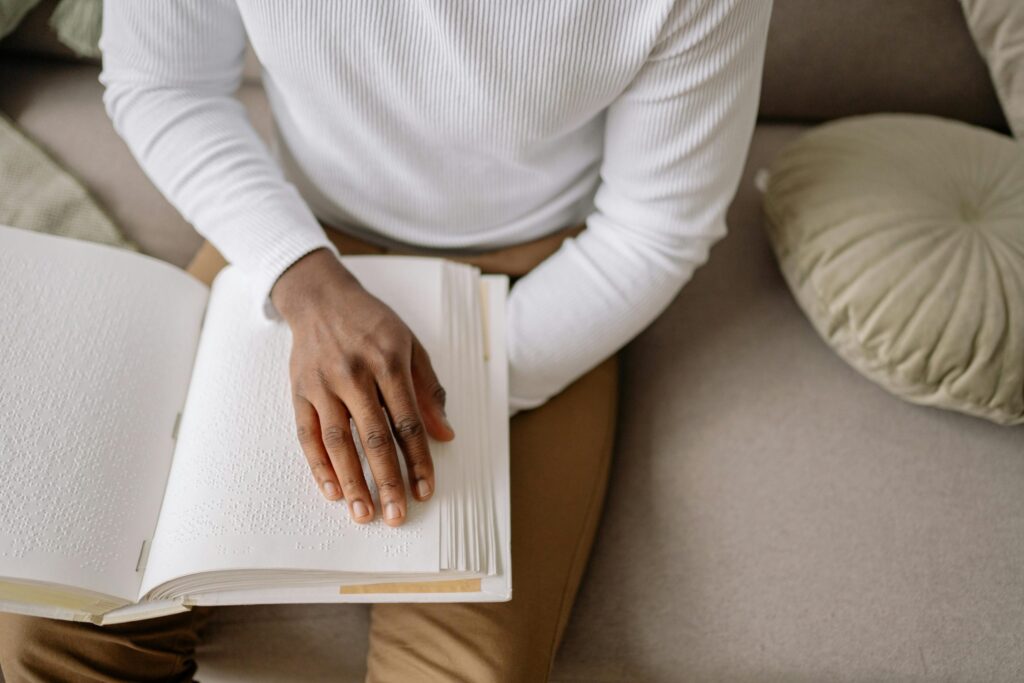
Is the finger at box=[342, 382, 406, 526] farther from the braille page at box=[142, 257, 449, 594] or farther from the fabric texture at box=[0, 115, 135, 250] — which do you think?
the fabric texture at box=[0, 115, 135, 250]

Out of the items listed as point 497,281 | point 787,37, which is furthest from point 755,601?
point 787,37

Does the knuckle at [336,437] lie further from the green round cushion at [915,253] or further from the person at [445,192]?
the green round cushion at [915,253]

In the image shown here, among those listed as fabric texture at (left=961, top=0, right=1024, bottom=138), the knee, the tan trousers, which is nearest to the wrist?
the tan trousers

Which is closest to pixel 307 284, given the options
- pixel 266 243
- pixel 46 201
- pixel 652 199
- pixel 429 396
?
pixel 266 243

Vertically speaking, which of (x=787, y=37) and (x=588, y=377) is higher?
(x=787, y=37)

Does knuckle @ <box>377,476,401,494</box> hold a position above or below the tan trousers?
above

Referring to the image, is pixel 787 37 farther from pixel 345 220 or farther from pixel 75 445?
pixel 75 445

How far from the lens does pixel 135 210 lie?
3.41 feet

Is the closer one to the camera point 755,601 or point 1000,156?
point 755,601

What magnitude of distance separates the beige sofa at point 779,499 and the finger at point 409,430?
9.8 inches

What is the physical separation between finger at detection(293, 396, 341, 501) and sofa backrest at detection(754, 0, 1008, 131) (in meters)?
0.79

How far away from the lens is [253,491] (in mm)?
642

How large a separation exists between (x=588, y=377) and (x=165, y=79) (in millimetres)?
545

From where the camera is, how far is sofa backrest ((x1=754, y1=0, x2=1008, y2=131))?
101 centimetres
